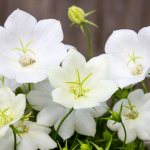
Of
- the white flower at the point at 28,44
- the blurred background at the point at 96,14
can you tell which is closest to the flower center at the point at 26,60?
the white flower at the point at 28,44

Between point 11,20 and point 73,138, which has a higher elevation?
point 11,20

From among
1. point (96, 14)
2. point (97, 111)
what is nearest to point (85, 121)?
point (97, 111)

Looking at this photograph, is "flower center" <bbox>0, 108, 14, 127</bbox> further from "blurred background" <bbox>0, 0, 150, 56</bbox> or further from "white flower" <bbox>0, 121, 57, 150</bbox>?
"blurred background" <bbox>0, 0, 150, 56</bbox>

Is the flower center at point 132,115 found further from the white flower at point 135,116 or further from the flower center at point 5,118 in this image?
the flower center at point 5,118

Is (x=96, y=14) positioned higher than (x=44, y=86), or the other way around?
(x=44, y=86)

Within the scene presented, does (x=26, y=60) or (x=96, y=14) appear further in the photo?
(x=96, y=14)

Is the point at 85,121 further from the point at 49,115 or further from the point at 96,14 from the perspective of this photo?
the point at 96,14

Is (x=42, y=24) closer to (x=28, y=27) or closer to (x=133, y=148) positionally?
(x=28, y=27)

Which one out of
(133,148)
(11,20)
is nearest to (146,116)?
(133,148)
